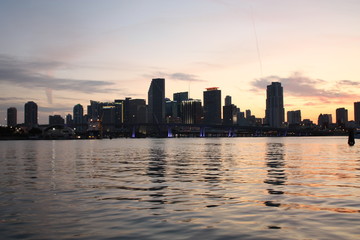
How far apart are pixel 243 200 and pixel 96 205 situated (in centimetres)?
728

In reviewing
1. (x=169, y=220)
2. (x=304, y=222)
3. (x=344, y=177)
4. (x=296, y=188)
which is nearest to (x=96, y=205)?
(x=169, y=220)

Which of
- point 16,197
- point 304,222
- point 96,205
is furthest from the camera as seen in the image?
point 16,197

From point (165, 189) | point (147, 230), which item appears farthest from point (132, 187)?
point (147, 230)

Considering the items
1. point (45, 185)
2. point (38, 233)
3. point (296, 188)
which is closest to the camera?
point (38, 233)

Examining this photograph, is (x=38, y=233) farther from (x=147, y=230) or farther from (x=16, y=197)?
(x=16, y=197)

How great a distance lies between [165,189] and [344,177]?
15396mm

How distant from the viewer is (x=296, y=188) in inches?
1013

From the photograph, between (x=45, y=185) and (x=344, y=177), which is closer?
(x=45, y=185)

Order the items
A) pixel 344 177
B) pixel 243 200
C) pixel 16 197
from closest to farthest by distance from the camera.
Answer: pixel 243 200 < pixel 16 197 < pixel 344 177

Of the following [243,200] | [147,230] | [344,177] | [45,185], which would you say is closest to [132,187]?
[45,185]

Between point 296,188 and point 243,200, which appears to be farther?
point 296,188

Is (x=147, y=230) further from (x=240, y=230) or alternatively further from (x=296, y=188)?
(x=296, y=188)

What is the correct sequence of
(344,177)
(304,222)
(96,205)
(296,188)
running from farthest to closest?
(344,177), (296,188), (96,205), (304,222)

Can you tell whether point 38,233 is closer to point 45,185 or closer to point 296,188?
point 45,185
